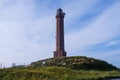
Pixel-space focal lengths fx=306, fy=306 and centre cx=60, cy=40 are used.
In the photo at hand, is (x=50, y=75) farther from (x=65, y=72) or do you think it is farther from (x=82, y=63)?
(x=82, y=63)

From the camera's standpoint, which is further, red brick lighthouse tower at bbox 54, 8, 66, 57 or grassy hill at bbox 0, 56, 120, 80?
red brick lighthouse tower at bbox 54, 8, 66, 57

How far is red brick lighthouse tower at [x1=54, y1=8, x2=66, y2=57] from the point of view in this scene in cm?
7775

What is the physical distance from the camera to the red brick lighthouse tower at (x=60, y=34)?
255 ft

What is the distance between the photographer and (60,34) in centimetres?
7931

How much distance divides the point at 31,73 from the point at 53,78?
4433 millimetres

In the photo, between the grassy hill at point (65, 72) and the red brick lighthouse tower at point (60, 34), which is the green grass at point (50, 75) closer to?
the grassy hill at point (65, 72)

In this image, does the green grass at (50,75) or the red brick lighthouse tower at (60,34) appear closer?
the green grass at (50,75)

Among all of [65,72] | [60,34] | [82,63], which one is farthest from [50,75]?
[60,34]

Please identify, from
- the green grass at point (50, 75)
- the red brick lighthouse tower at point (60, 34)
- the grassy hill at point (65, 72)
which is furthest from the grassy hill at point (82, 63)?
the red brick lighthouse tower at point (60, 34)

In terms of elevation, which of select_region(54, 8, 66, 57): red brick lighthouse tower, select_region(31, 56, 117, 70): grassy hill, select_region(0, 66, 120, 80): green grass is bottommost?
select_region(0, 66, 120, 80): green grass

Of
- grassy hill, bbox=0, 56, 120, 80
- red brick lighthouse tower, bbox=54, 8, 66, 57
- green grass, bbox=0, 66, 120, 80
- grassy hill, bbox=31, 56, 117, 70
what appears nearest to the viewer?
green grass, bbox=0, 66, 120, 80

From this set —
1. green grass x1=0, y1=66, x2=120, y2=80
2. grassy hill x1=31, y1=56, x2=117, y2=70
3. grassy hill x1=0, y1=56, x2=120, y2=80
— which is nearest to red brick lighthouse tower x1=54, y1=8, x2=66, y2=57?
grassy hill x1=31, y1=56, x2=117, y2=70

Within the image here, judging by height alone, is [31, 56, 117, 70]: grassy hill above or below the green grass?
above

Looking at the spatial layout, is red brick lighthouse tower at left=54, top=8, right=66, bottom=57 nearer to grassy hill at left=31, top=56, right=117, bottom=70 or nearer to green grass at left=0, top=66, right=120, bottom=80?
grassy hill at left=31, top=56, right=117, bottom=70
